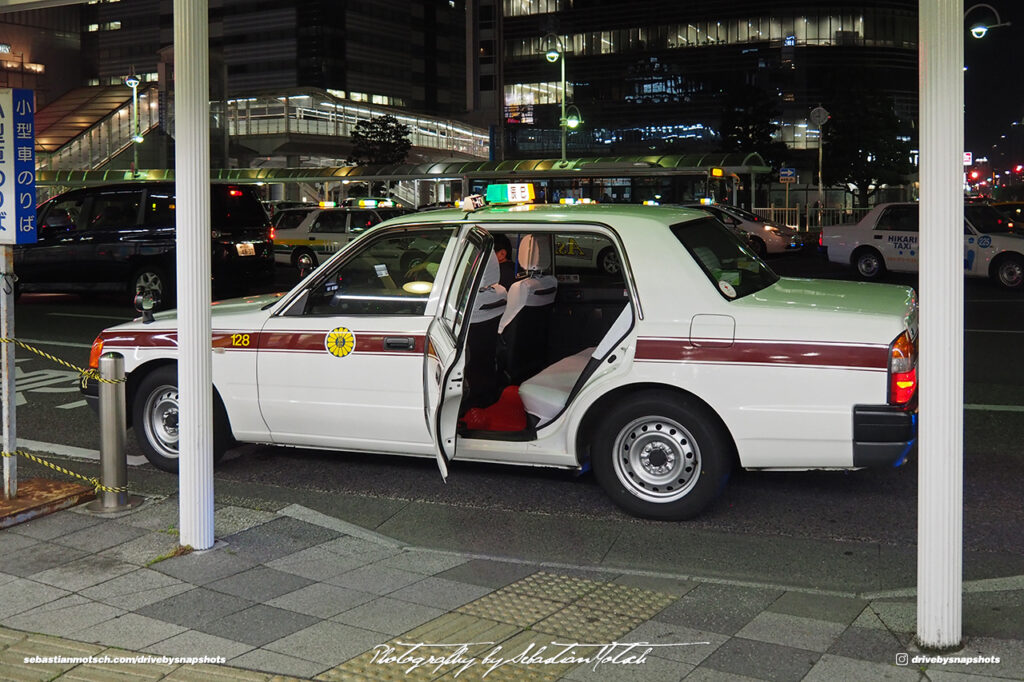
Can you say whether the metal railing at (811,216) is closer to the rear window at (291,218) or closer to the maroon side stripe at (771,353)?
the rear window at (291,218)

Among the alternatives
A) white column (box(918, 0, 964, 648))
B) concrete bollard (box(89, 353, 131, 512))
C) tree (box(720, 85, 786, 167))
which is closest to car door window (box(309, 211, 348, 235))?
concrete bollard (box(89, 353, 131, 512))

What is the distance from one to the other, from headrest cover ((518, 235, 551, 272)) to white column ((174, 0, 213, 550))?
265 centimetres

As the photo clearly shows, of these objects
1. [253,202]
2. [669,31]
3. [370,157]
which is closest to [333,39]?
[370,157]

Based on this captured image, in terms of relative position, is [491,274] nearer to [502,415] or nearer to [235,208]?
[502,415]

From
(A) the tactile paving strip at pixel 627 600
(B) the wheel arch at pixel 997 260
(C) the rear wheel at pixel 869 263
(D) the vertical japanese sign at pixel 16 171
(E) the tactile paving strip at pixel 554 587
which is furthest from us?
(C) the rear wheel at pixel 869 263

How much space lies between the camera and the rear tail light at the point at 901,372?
561 centimetres

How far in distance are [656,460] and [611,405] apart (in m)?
0.40

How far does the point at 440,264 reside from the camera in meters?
6.75

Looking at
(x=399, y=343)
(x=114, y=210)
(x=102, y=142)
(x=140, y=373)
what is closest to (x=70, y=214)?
(x=114, y=210)

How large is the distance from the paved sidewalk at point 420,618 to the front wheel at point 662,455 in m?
0.71

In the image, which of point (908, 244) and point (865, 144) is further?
point (865, 144)

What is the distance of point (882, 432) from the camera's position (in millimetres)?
5629

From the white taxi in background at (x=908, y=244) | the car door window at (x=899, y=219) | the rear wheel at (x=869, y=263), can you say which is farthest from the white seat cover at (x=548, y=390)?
the rear wheel at (x=869, y=263)

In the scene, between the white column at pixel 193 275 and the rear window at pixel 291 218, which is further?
the rear window at pixel 291 218
